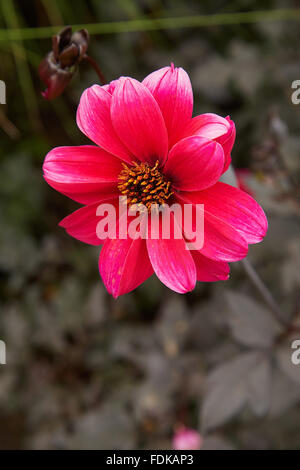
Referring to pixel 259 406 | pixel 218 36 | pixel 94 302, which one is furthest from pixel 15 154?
pixel 259 406

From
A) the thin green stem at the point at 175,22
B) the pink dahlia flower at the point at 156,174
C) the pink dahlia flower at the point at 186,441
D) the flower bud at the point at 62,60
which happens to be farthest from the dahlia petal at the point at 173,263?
the thin green stem at the point at 175,22

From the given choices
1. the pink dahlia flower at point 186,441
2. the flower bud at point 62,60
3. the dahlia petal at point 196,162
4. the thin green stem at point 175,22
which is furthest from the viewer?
the thin green stem at point 175,22

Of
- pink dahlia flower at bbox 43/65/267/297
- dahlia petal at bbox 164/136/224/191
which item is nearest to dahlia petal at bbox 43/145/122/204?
pink dahlia flower at bbox 43/65/267/297

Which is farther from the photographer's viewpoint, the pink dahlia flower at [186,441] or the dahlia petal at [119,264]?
the pink dahlia flower at [186,441]

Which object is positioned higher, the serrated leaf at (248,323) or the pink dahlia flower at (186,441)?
the serrated leaf at (248,323)

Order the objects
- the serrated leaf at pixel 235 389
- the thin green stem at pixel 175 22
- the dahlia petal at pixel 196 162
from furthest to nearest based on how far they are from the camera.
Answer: the thin green stem at pixel 175 22
the serrated leaf at pixel 235 389
the dahlia petal at pixel 196 162

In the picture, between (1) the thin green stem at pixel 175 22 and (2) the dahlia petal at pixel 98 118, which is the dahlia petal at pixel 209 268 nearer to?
(2) the dahlia petal at pixel 98 118
